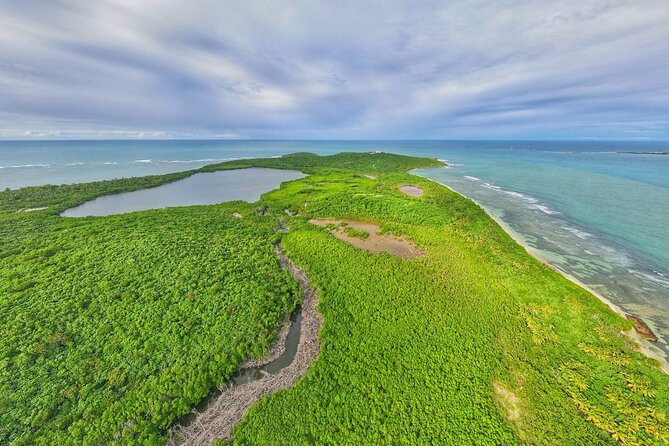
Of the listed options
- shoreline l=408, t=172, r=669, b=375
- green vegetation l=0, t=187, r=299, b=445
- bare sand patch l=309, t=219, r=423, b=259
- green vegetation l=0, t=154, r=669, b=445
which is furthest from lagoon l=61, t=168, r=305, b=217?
shoreline l=408, t=172, r=669, b=375

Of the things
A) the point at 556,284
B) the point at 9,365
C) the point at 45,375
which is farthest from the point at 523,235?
the point at 9,365

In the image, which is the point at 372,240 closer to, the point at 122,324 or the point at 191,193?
the point at 122,324

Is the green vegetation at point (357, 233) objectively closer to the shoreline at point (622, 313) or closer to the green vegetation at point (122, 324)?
the green vegetation at point (122, 324)

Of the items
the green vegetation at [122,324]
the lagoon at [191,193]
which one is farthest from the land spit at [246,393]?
the lagoon at [191,193]

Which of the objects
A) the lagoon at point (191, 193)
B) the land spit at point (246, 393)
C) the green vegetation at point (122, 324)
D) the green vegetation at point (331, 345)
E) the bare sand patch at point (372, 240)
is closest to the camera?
the land spit at point (246, 393)

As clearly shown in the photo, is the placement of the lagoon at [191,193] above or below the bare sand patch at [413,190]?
below

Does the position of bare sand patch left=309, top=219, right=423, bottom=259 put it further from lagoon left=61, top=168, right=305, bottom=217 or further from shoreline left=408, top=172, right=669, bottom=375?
lagoon left=61, top=168, right=305, bottom=217
